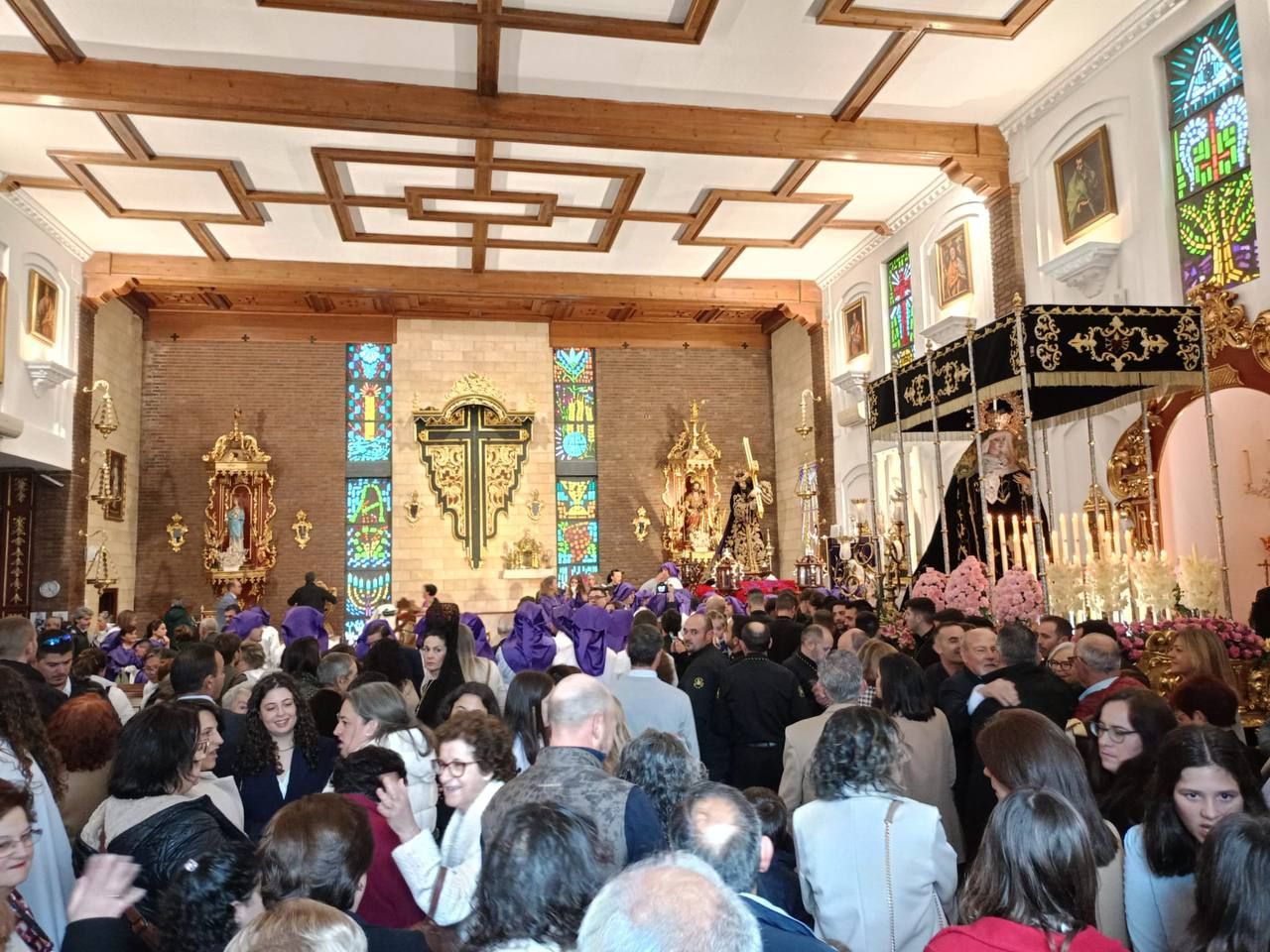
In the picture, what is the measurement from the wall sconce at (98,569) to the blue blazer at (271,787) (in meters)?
13.9

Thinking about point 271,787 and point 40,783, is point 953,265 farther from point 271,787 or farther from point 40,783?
point 40,783

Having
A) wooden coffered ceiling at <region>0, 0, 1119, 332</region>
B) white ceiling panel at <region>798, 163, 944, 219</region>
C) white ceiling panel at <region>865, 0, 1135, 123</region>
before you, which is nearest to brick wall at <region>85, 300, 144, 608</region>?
wooden coffered ceiling at <region>0, 0, 1119, 332</region>

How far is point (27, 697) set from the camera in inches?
124

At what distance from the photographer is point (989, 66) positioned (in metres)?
11.0

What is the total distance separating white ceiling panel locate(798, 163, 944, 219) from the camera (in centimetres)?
1348

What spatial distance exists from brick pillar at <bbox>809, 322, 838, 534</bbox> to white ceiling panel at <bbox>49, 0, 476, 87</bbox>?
935 centimetres

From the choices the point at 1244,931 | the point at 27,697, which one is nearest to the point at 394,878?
the point at 27,697

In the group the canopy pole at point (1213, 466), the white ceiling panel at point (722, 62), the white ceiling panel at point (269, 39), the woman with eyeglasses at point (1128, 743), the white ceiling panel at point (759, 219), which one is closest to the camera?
the woman with eyeglasses at point (1128, 743)

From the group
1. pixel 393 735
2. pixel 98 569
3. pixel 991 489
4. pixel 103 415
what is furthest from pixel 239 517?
pixel 393 735

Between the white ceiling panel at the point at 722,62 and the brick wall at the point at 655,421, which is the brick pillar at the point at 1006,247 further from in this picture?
the brick wall at the point at 655,421

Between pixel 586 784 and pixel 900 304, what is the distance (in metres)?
14.1

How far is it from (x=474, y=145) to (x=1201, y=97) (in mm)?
8036

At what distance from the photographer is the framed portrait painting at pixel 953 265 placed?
13.4 m

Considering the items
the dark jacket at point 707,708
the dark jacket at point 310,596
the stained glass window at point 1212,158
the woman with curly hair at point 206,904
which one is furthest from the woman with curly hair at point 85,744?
the dark jacket at point 310,596
